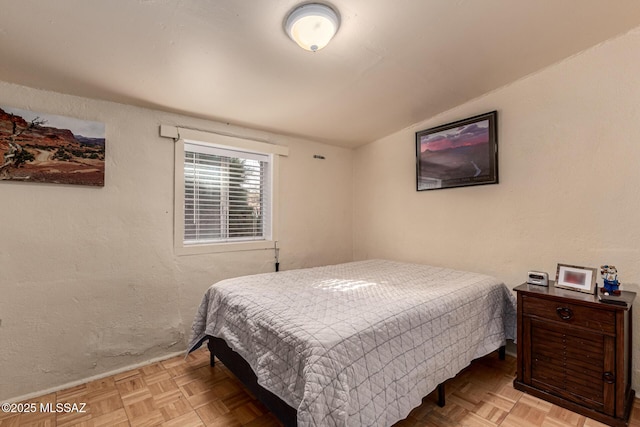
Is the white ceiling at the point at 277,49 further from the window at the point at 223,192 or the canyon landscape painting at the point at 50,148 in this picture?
the window at the point at 223,192

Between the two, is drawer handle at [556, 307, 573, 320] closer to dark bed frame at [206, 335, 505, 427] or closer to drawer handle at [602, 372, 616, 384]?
drawer handle at [602, 372, 616, 384]

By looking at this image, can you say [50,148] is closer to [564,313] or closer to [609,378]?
[564,313]

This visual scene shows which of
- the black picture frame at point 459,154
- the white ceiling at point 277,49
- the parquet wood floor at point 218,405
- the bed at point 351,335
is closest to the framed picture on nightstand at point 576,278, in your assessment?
the bed at point 351,335

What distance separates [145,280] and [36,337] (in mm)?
715

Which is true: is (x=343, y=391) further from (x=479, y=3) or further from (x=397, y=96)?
(x=397, y=96)

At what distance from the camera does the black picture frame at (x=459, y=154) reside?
7.98ft

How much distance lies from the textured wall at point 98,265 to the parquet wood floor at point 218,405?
9.8 inches

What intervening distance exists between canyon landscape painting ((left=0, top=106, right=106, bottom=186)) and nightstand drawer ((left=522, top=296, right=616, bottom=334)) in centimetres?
320

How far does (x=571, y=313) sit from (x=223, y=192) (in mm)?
2889

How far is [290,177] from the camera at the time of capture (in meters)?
3.26

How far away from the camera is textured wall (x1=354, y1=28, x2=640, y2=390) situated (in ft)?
5.98

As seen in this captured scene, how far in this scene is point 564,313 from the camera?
1.74 m

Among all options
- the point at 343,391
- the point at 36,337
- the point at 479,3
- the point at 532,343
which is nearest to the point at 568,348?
the point at 532,343

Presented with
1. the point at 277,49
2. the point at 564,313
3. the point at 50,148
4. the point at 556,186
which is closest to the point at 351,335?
the point at 564,313
